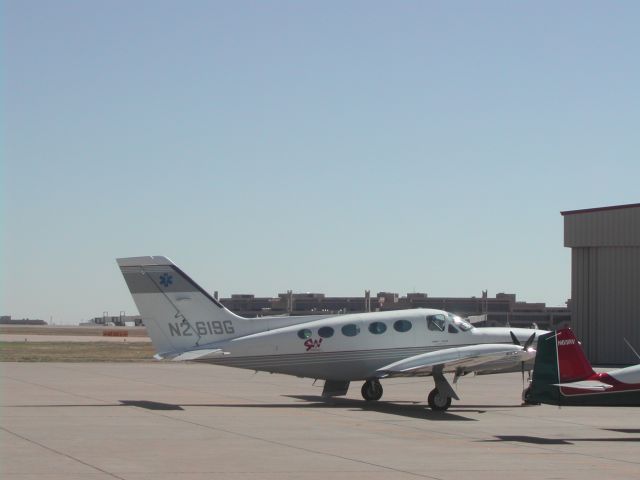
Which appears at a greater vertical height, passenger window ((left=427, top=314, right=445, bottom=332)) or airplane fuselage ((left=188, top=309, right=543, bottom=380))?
passenger window ((left=427, top=314, right=445, bottom=332))

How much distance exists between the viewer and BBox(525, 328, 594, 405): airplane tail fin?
20.0 meters

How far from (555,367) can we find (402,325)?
6.68 metres

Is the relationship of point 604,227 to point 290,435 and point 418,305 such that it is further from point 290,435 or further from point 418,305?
point 418,305

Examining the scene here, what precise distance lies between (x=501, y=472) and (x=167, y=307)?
11770 millimetres

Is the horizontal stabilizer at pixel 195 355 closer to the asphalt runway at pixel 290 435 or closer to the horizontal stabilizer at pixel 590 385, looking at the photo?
the asphalt runway at pixel 290 435

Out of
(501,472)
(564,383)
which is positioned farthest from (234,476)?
(564,383)

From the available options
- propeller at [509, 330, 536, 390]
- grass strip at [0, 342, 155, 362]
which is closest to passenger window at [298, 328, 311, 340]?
propeller at [509, 330, 536, 390]

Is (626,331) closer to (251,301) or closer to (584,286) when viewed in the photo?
(584,286)

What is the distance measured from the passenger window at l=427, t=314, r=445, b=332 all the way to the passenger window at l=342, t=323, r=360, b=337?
1874 millimetres

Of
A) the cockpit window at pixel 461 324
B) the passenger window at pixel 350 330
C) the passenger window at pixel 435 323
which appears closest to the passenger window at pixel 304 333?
the passenger window at pixel 350 330

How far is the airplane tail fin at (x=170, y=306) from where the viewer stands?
2458 cm

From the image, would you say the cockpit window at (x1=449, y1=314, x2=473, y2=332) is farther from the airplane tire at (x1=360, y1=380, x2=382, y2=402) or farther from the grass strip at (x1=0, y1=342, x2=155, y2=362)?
the grass strip at (x1=0, y1=342, x2=155, y2=362)

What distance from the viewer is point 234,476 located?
46.1 feet

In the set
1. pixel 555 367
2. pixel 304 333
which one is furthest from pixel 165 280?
pixel 555 367
